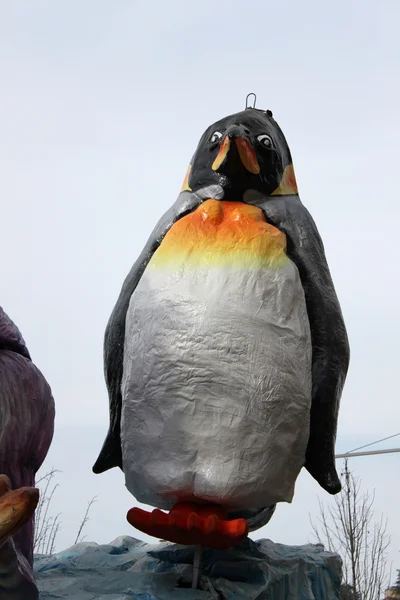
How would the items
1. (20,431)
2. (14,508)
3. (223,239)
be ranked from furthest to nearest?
(223,239) < (20,431) < (14,508)

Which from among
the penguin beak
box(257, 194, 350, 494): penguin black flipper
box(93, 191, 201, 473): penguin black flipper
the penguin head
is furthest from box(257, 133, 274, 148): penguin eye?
box(93, 191, 201, 473): penguin black flipper

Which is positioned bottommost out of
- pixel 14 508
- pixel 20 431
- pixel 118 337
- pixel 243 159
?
pixel 14 508

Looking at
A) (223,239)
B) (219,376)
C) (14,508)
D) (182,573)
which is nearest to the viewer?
(14,508)

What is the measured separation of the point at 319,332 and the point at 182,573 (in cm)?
112

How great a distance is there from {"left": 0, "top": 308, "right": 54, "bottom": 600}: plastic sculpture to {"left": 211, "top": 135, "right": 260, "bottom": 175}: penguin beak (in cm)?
141

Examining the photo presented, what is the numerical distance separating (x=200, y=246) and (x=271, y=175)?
58 cm

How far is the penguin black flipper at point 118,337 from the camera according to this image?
13.0ft

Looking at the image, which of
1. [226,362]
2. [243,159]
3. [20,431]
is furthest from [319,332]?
[20,431]

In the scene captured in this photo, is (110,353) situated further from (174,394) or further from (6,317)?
(6,317)

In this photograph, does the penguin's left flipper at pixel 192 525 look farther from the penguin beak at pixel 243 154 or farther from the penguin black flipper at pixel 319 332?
the penguin beak at pixel 243 154

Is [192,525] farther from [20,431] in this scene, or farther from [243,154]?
[243,154]

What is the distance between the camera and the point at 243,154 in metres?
3.94

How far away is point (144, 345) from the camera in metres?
3.65

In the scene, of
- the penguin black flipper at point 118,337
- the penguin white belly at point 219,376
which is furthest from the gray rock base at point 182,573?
the penguin black flipper at point 118,337
